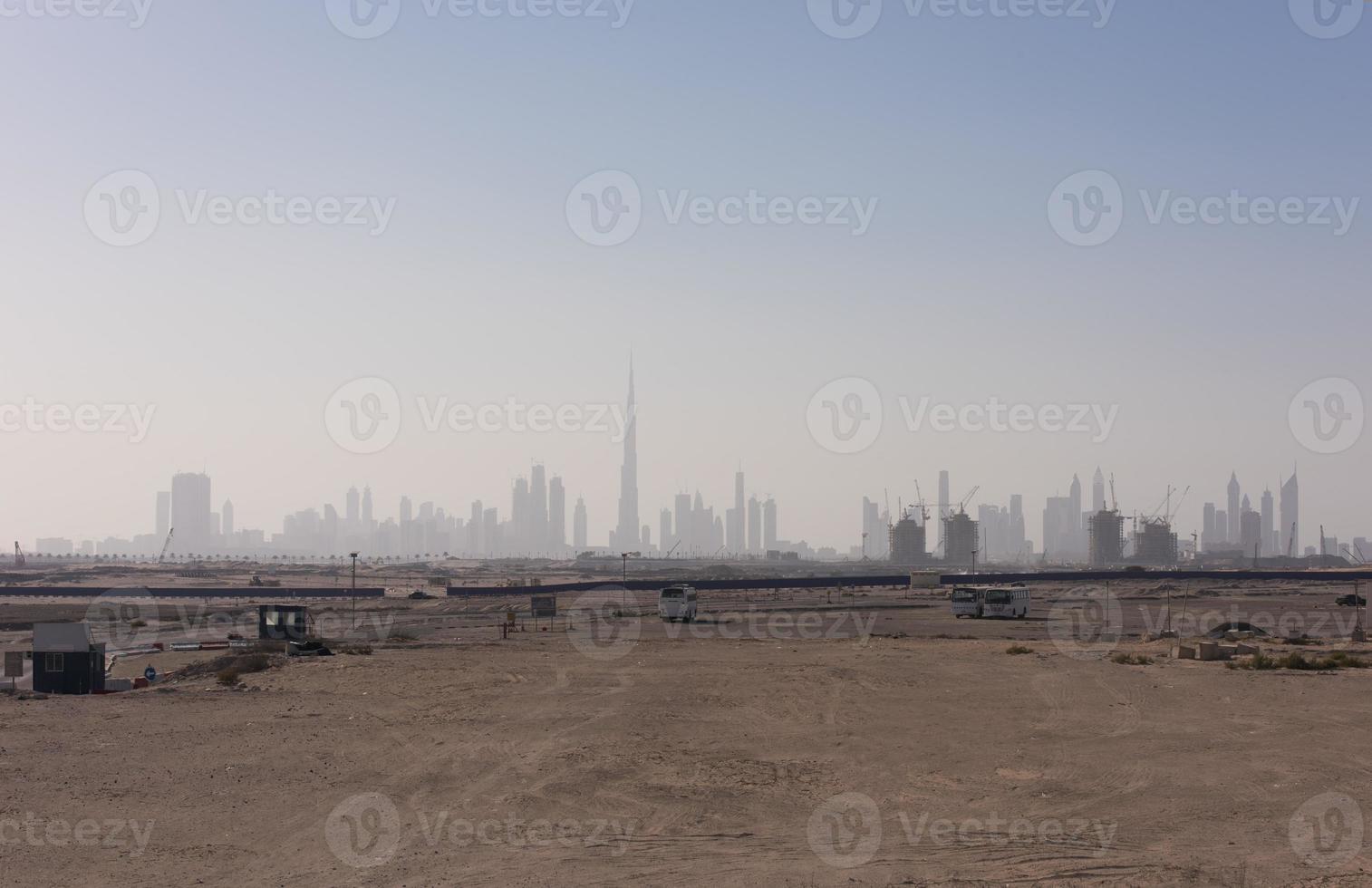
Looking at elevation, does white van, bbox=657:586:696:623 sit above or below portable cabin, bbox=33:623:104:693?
below

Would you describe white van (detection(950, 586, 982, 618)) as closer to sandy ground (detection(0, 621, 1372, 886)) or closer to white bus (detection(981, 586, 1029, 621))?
white bus (detection(981, 586, 1029, 621))

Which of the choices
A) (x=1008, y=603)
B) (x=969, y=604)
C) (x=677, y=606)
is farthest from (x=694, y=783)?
(x=969, y=604)

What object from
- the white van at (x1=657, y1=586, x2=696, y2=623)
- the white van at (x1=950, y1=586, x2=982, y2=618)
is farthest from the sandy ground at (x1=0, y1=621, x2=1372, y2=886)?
the white van at (x1=950, y1=586, x2=982, y2=618)

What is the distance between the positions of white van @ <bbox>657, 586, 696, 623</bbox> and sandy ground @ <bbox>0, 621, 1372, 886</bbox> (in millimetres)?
29368

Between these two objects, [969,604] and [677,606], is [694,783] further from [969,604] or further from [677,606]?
[969,604]

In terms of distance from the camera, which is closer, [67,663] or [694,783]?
[694,783]

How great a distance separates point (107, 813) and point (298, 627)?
29.3 m

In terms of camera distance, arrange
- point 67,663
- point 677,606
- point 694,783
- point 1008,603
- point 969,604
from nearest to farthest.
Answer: point 694,783 < point 67,663 < point 677,606 < point 1008,603 < point 969,604

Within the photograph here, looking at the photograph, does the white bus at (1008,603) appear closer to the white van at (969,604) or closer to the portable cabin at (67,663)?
the white van at (969,604)

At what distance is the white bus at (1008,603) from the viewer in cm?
6397

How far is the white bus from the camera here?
63969mm

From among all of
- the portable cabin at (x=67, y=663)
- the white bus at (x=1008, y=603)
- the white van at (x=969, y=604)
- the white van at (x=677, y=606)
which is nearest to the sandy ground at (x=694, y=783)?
the portable cabin at (x=67, y=663)

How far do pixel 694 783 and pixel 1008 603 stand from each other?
50.6 metres

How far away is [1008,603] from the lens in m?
64.2
